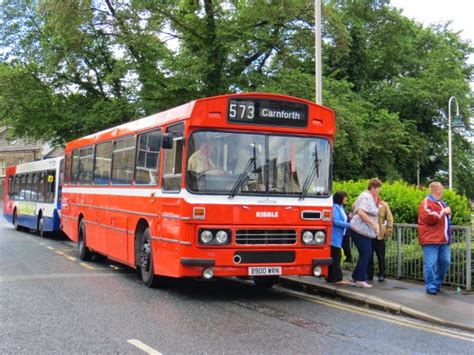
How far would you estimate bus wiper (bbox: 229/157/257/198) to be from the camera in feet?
28.9

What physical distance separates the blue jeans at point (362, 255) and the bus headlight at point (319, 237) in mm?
1090

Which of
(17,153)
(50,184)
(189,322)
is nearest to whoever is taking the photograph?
(189,322)

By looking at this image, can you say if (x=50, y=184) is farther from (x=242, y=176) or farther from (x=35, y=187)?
(x=242, y=176)

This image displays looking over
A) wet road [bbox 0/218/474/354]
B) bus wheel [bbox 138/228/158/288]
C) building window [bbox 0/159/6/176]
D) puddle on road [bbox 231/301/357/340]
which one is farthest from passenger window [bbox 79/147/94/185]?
building window [bbox 0/159/6/176]

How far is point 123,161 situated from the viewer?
39.2 ft

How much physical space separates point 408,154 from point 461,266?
24.0 meters

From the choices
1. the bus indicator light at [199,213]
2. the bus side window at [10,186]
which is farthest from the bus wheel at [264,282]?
the bus side window at [10,186]

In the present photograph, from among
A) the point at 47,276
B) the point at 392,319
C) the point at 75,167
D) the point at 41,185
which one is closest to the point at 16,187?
the point at 41,185

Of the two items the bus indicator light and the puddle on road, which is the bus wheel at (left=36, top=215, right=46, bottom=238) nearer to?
the puddle on road

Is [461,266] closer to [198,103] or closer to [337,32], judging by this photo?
[198,103]

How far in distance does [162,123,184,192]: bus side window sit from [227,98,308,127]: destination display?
2.75ft

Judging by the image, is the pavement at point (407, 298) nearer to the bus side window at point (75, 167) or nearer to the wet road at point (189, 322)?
the wet road at point (189, 322)

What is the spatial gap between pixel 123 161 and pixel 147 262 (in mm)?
2486

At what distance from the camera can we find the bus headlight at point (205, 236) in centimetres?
871
